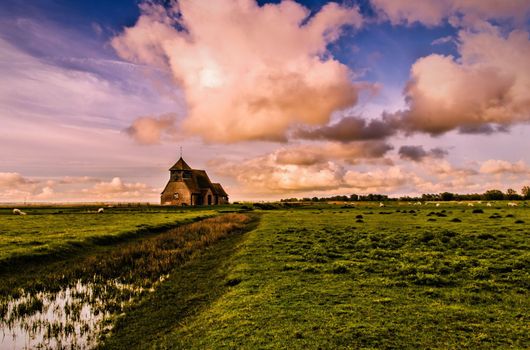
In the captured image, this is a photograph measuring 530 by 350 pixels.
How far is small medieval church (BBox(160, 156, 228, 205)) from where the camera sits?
108 m

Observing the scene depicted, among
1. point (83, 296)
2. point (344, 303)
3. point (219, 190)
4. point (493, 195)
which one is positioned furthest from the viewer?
point (493, 195)

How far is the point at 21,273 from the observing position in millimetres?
18859

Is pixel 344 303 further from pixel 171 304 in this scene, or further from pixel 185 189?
pixel 185 189

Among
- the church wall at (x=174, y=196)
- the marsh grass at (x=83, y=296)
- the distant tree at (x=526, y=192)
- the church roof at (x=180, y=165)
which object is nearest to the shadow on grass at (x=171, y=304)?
the marsh grass at (x=83, y=296)

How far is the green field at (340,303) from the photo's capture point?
345 inches

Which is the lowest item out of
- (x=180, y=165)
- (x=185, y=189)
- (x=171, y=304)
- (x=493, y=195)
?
(x=171, y=304)

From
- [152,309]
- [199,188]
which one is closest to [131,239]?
[152,309]

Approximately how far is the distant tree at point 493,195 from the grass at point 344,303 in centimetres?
15939

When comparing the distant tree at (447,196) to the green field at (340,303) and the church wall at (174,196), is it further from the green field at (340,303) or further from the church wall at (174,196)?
the green field at (340,303)

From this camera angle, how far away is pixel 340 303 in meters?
11.4

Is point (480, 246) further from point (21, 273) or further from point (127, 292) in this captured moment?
point (21, 273)

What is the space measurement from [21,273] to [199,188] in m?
97.4

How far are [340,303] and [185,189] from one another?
100 metres

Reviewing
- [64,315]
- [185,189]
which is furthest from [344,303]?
[185,189]
